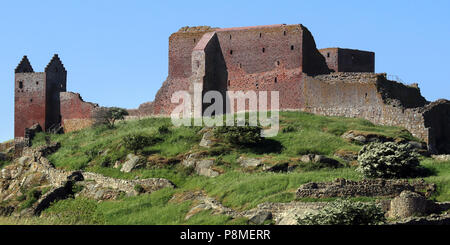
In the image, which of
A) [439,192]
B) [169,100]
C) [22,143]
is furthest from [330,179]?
[22,143]

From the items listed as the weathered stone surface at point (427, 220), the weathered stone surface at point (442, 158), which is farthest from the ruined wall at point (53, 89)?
the weathered stone surface at point (427, 220)

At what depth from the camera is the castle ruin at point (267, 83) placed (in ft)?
165

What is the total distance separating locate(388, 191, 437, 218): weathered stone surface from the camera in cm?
2839

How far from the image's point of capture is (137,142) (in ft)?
152

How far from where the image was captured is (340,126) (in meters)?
47.8

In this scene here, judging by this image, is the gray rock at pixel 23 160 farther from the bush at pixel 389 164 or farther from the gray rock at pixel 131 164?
the bush at pixel 389 164

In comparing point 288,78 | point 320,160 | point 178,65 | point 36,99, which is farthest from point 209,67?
point 320,160

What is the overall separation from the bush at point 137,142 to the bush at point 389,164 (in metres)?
14.3

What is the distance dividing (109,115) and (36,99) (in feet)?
22.5

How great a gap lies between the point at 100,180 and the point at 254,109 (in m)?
15.4

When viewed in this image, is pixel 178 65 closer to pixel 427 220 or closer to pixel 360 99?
pixel 360 99

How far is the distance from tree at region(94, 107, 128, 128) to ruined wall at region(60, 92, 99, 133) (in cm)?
69

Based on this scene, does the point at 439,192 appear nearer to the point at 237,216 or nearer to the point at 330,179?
the point at 330,179
